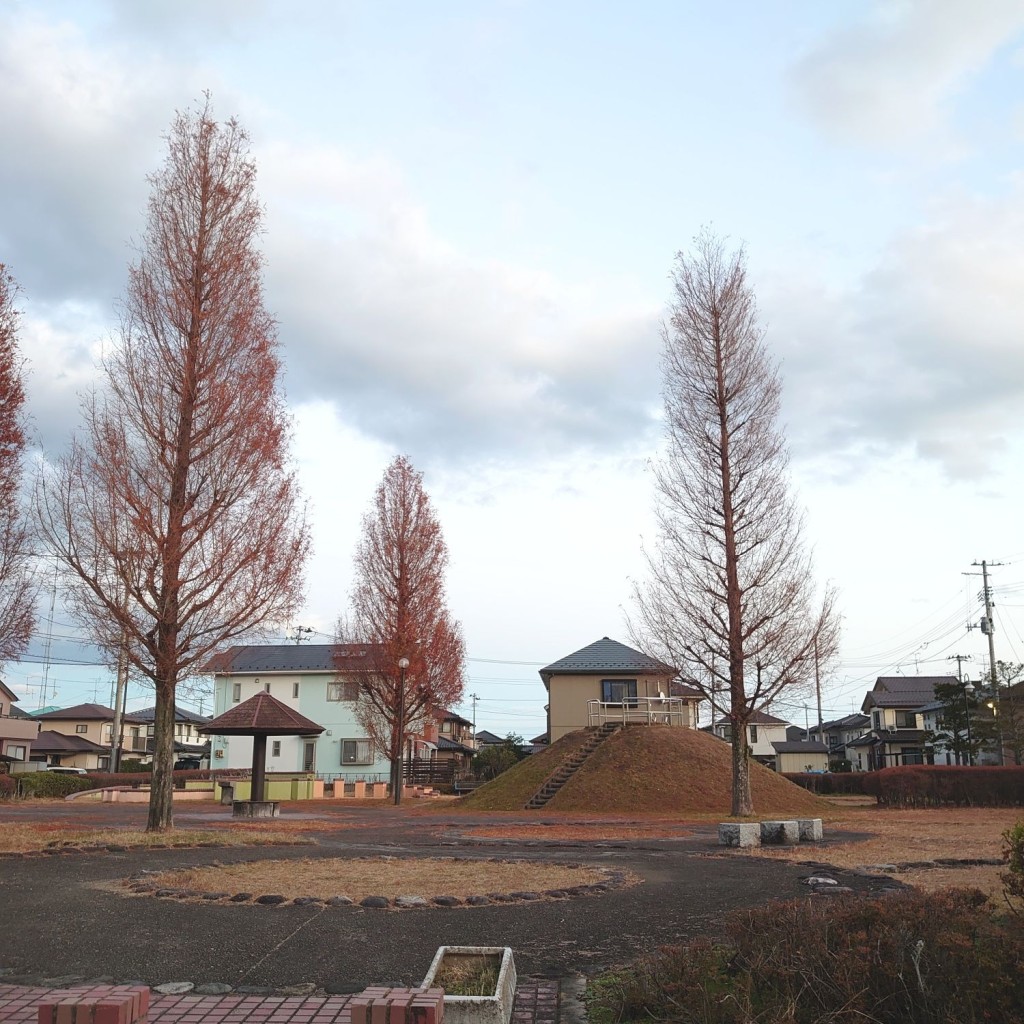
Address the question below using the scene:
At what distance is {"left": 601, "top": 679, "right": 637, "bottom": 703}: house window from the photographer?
4234 cm

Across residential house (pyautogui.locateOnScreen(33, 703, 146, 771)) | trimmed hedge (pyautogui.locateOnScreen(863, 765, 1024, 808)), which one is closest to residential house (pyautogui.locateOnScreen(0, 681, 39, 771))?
residential house (pyautogui.locateOnScreen(33, 703, 146, 771))

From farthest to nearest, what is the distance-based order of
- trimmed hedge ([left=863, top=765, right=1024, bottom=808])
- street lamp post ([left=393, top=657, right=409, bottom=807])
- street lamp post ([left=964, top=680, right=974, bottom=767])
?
1. street lamp post ([left=964, top=680, right=974, bottom=767])
2. street lamp post ([left=393, top=657, right=409, bottom=807])
3. trimmed hedge ([left=863, top=765, right=1024, bottom=808])

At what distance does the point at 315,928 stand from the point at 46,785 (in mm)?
36072

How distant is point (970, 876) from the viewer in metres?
11.0

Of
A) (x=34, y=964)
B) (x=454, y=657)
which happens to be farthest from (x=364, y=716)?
(x=34, y=964)

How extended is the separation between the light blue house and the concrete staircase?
19867 mm

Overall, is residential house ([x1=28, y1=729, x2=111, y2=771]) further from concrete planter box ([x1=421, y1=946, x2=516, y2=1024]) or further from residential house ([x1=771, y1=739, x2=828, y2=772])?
concrete planter box ([x1=421, y1=946, x2=516, y2=1024])

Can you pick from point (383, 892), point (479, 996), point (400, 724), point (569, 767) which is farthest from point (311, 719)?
point (479, 996)

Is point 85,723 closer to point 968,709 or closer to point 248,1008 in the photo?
point 968,709

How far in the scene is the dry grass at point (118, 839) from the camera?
46.2 ft

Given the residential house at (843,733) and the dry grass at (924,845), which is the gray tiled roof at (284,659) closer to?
the dry grass at (924,845)

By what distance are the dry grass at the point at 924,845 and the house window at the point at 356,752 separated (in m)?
32.9

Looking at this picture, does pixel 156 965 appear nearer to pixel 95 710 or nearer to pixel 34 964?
pixel 34 964

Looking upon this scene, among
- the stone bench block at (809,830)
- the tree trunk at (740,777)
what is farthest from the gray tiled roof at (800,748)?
the stone bench block at (809,830)
